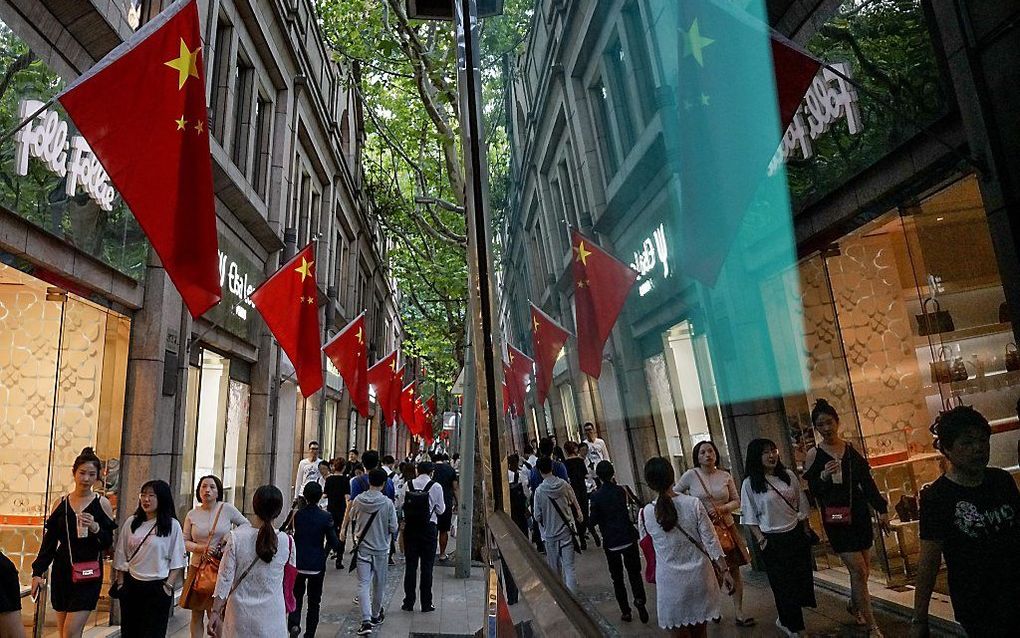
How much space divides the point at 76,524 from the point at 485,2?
5334 millimetres

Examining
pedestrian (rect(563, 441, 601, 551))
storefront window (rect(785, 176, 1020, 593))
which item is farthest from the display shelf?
pedestrian (rect(563, 441, 601, 551))

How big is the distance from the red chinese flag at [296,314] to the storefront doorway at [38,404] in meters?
2.01

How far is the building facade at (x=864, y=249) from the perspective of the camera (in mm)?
481

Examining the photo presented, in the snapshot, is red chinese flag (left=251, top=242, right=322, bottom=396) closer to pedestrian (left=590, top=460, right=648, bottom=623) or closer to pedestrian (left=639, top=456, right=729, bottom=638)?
pedestrian (left=590, top=460, right=648, bottom=623)

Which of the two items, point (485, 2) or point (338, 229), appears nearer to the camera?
point (485, 2)

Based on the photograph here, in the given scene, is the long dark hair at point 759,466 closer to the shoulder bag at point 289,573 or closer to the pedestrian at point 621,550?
the pedestrian at point 621,550

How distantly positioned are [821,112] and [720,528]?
1.55 feet

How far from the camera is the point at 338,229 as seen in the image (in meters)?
22.0

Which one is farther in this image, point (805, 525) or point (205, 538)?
point (205, 538)

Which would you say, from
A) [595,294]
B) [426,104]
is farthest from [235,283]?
[595,294]

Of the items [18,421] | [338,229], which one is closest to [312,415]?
[338,229]

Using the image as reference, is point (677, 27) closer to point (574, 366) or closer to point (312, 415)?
point (574, 366)

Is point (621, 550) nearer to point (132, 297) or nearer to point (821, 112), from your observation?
point (821, 112)

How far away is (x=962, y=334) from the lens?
528mm
